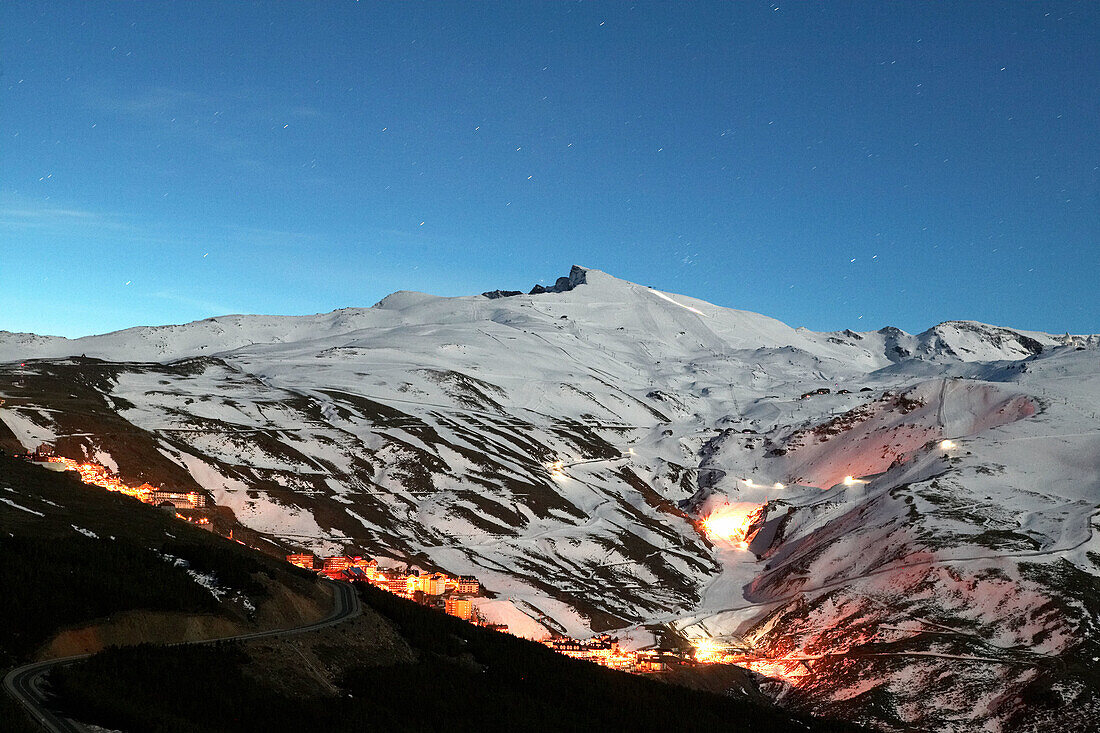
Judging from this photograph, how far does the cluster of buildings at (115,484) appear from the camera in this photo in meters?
166

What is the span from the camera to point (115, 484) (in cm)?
17525

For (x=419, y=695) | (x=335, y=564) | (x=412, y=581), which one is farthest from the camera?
(x=335, y=564)

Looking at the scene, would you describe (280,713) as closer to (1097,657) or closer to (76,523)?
(76,523)

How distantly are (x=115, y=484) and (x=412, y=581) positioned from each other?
5513cm

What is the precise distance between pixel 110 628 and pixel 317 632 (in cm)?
1623

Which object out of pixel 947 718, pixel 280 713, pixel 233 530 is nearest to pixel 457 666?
pixel 280 713

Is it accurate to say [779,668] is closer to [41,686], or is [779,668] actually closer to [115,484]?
[115,484]

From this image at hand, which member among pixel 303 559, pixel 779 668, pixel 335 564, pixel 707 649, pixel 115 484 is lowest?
pixel 779 668

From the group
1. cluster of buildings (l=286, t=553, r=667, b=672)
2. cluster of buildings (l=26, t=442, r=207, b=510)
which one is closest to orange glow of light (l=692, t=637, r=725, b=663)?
cluster of buildings (l=286, t=553, r=667, b=672)

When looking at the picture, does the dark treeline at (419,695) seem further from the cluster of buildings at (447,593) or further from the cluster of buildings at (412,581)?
the cluster of buildings at (412,581)

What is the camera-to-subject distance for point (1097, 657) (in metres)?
152

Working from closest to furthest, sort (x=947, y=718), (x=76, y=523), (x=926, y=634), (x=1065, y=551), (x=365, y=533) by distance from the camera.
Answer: (x=76, y=523) < (x=947, y=718) < (x=926, y=634) < (x=1065, y=551) < (x=365, y=533)

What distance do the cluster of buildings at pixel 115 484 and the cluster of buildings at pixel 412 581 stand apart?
2438 cm

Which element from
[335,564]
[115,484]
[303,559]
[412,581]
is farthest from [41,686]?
[115,484]
